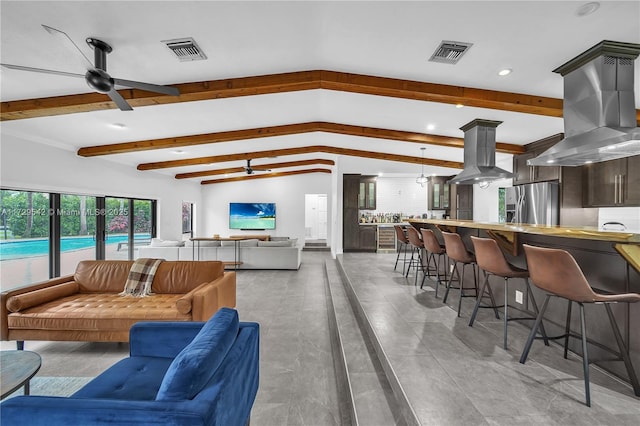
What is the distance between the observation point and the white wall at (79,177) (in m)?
4.26

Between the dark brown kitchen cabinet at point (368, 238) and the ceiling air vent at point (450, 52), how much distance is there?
234 inches

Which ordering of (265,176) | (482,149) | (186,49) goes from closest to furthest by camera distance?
1. (186,49)
2. (482,149)
3. (265,176)

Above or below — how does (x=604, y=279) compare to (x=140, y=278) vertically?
above

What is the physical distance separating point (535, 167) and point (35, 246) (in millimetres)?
8873

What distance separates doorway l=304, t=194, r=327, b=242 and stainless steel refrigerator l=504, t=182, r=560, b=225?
716cm

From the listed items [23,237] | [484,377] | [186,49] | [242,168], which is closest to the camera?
[484,377]

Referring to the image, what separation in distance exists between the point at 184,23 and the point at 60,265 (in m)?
4.87

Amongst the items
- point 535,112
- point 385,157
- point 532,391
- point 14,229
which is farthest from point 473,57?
point 14,229

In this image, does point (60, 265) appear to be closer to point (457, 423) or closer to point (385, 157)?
point (457, 423)

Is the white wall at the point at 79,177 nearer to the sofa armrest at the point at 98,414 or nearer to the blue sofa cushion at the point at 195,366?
the sofa armrest at the point at 98,414

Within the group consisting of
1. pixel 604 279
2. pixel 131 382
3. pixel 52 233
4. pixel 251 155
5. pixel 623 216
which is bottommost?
pixel 131 382

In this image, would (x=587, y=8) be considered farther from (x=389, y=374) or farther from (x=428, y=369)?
(x=389, y=374)

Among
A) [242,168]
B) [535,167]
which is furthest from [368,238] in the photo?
[242,168]

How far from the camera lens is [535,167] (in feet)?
19.6
